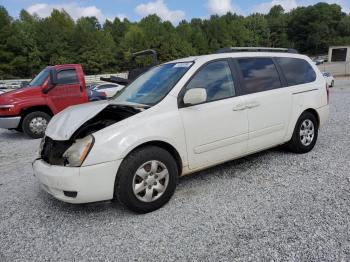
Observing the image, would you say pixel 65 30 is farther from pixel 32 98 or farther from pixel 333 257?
pixel 333 257

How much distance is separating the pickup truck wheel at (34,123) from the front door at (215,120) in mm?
5856

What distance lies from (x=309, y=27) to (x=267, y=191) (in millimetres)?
125458

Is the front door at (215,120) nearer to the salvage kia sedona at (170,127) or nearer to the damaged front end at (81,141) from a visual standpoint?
the salvage kia sedona at (170,127)

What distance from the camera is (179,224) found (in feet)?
10.5

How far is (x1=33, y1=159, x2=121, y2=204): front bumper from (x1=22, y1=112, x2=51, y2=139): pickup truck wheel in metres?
5.58

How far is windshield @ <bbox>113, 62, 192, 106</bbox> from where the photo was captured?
3.83m

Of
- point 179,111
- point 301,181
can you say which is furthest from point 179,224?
point 301,181

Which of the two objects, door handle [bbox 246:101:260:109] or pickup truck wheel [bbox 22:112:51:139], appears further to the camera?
pickup truck wheel [bbox 22:112:51:139]

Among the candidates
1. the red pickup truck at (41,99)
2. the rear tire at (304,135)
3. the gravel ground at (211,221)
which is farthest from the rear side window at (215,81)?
the red pickup truck at (41,99)

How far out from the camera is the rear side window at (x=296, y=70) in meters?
4.88

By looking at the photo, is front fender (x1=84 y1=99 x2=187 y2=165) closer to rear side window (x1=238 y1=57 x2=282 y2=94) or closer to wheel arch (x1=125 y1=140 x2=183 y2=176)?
wheel arch (x1=125 y1=140 x2=183 y2=176)

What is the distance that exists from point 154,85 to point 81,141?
128cm

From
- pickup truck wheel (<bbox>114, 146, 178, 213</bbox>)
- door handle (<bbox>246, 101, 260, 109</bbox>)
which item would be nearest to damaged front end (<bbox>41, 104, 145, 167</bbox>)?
pickup truck wheel (<bbox>114, 146, 178, 213</bbox>)

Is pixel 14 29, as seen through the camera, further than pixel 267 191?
Yes
